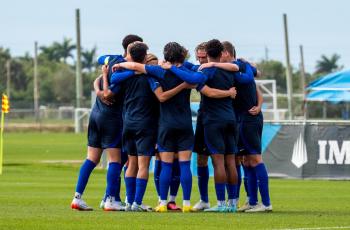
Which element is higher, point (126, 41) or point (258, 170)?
point (126, 41)

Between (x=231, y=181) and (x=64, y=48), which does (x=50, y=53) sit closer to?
(x=64, y=48)

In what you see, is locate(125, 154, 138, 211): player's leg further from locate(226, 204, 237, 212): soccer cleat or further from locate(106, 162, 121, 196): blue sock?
locate(226, 204, 237, 212): soccer cleat

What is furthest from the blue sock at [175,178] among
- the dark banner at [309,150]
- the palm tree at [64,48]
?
the palm tree at [64,48]

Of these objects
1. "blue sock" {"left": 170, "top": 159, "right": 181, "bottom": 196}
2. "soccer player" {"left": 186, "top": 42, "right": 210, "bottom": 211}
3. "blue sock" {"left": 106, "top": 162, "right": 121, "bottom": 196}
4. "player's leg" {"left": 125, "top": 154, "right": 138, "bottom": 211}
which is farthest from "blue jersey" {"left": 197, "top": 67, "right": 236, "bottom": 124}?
"blue sock" {"left": 106, "top": 162, "right": 121, "bottom": 196}

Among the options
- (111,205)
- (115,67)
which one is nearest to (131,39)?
(115,67)

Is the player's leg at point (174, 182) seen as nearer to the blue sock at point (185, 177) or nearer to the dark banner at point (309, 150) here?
the blue sock at point (185, 177)

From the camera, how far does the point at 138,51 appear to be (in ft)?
53.1

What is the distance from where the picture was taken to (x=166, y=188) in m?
16.2

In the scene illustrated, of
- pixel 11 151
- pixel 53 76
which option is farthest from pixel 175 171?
pixel 53 76

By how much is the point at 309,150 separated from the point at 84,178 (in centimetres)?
1193

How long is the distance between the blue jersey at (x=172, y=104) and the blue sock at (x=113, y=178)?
1.00 m

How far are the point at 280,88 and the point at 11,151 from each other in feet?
246

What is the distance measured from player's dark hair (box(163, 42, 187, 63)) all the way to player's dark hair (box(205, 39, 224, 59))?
37 cm

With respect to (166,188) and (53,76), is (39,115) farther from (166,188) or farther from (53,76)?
(166,188)
